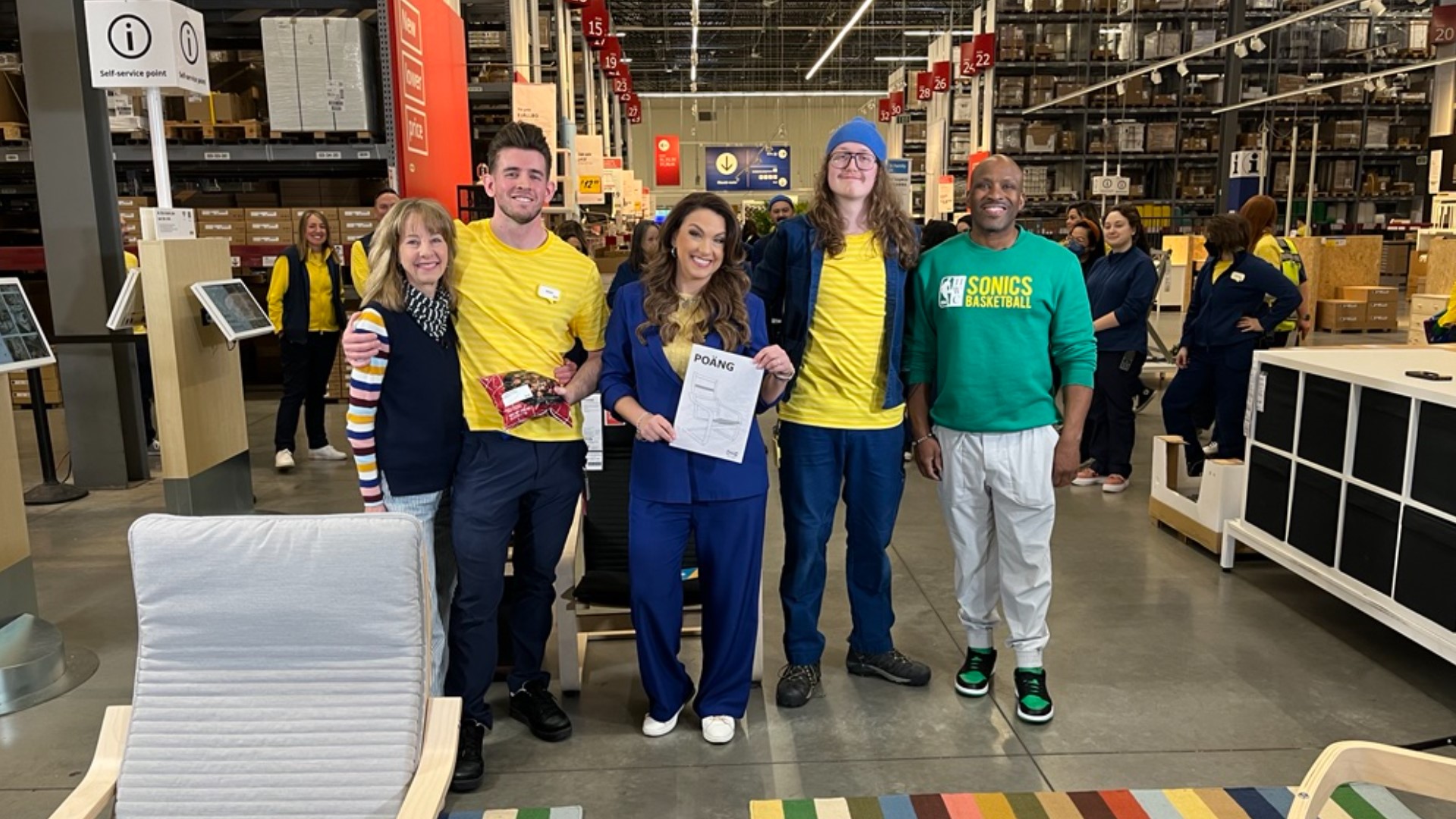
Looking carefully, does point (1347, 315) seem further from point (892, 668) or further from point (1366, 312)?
point (892, 668)

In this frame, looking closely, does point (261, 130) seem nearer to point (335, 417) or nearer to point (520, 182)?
point (335, 417)

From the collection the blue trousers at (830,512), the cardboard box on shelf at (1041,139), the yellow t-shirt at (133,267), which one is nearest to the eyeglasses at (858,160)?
the blue trousers at (830,512)

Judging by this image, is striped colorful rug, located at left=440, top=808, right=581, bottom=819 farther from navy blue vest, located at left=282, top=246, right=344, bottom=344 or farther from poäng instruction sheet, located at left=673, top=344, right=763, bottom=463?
navy blue vest, located at left=282, top=246, right=344, bottom=344

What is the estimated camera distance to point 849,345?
2967 mm

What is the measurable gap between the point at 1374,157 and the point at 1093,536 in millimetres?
13707

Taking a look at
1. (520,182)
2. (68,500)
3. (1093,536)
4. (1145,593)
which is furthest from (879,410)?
(68,500)

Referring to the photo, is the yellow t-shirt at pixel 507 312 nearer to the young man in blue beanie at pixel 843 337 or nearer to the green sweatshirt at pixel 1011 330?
the young man in blue beanie at pixel 843 337

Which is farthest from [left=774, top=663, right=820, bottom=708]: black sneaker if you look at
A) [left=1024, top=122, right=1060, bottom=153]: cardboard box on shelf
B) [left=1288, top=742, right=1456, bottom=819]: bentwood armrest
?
[left=1024, top=122, right=1060, bottom=153]: cardboard box on shelf

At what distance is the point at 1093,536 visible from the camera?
5.03 m

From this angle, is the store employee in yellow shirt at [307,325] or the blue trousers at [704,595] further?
the store employee in yellow shirt at [307,325]

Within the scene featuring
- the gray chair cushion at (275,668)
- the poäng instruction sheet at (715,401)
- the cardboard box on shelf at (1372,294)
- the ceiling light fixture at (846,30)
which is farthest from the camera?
the ceiling light fixture at (846,30)

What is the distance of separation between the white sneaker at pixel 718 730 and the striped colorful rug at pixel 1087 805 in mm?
323

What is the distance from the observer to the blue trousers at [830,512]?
303 cm

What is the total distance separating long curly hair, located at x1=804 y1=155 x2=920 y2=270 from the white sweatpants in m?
0.58
